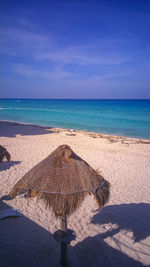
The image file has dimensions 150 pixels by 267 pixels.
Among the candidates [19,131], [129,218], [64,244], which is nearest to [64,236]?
[64,244]

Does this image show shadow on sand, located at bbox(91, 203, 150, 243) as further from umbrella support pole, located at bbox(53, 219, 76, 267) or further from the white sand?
umbrella support pole, located at bbox(53, 219, 76, 267)

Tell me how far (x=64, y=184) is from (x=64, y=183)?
15mm

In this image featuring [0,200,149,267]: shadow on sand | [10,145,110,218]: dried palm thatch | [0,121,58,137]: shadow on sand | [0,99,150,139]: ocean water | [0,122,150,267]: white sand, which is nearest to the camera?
[10,145,110,218]: dried palm thatch

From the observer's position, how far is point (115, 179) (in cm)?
767

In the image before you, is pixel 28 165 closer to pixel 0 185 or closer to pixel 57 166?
pixel 0 185

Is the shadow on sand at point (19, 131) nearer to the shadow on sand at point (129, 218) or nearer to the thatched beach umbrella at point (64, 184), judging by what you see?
the shadow on sand at point (129, 218)

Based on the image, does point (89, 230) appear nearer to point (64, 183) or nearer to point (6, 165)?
point (64, 183)

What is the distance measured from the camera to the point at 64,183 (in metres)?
2.66

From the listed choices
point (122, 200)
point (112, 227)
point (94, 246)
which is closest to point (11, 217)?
point (94, 246)

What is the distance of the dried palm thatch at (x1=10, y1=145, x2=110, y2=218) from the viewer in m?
2.59

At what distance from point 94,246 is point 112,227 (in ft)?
2.97

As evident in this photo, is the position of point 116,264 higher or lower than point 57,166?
lower

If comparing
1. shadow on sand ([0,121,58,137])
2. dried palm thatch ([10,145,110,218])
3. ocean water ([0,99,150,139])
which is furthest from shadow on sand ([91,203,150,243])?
ocean water ([0,99,150,139])

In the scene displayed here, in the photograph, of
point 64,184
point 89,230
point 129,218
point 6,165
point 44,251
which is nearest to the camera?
point 64,184
